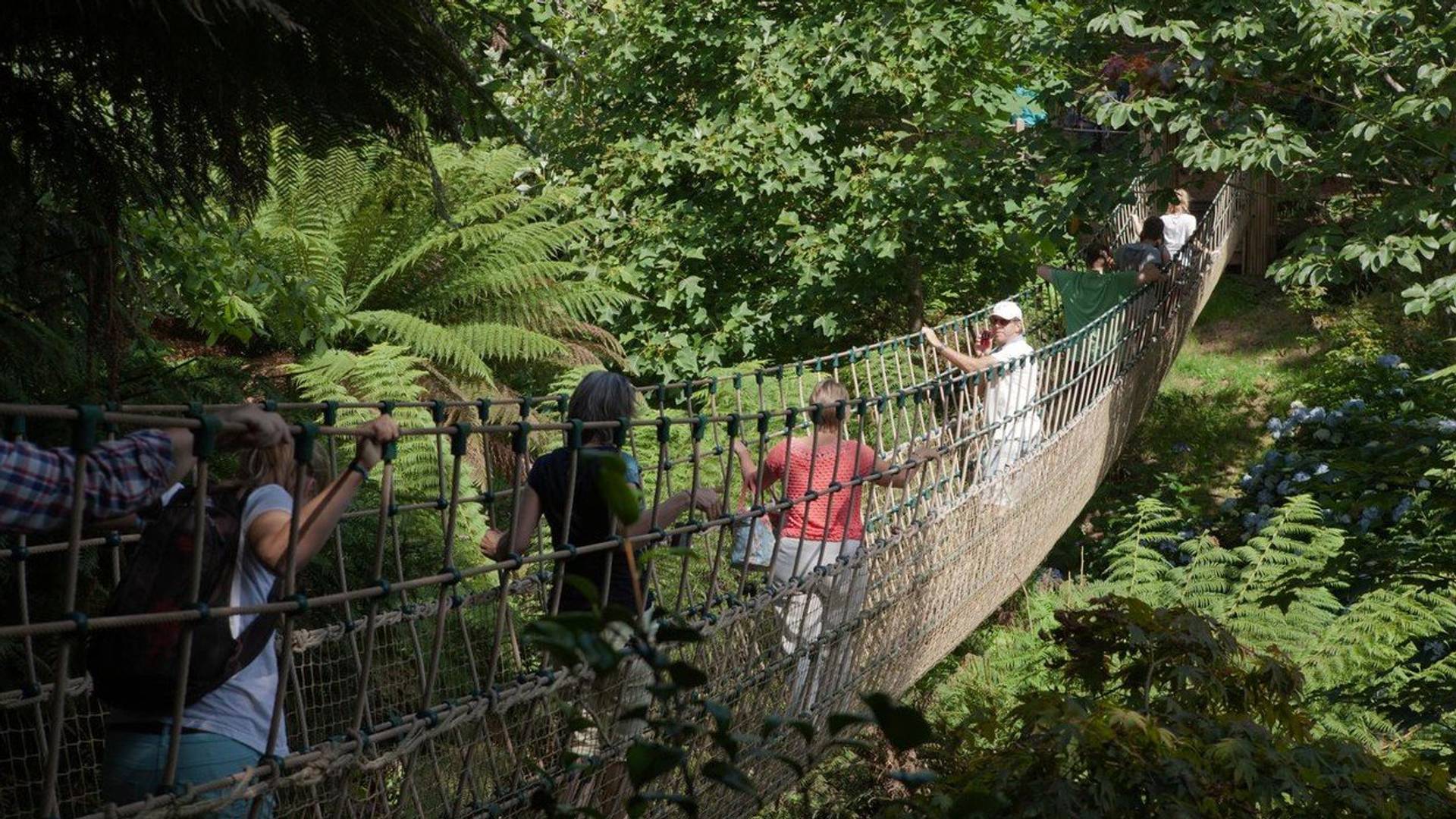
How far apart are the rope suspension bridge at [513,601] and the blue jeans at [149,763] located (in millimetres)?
28

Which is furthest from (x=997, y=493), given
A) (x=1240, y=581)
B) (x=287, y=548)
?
(x=287, y=548)

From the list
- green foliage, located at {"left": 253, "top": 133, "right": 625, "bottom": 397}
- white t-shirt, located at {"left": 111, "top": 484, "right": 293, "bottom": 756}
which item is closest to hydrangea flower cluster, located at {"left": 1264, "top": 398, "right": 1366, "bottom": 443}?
green foliage, located at {"left": 253, "top": 133, "right": 625, "bottom": 397}

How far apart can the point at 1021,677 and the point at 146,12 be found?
4.43 metres

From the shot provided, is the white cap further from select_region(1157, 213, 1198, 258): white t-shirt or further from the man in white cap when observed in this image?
select_region(1157, 213, 1198, 258): white t-shirt

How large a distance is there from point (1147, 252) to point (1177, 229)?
1140 mm

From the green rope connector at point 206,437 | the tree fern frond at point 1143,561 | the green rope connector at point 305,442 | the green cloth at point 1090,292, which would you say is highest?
the green rope connector at point 206,437

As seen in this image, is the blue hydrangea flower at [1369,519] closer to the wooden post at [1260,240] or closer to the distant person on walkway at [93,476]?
the wooden post at [1260,240]

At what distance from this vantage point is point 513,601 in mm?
4000

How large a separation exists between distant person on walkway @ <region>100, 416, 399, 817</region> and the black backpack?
2cm

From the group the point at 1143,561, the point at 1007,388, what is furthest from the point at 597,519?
the point at 1143,561

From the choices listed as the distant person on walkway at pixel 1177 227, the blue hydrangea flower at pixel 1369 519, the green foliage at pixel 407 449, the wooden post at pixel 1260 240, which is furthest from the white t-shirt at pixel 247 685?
the wooden post at pixel 1260 240

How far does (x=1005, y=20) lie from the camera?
662 cm

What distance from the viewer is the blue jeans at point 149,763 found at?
5.10 ft

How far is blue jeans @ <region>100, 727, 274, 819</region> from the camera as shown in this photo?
5.10 feet
